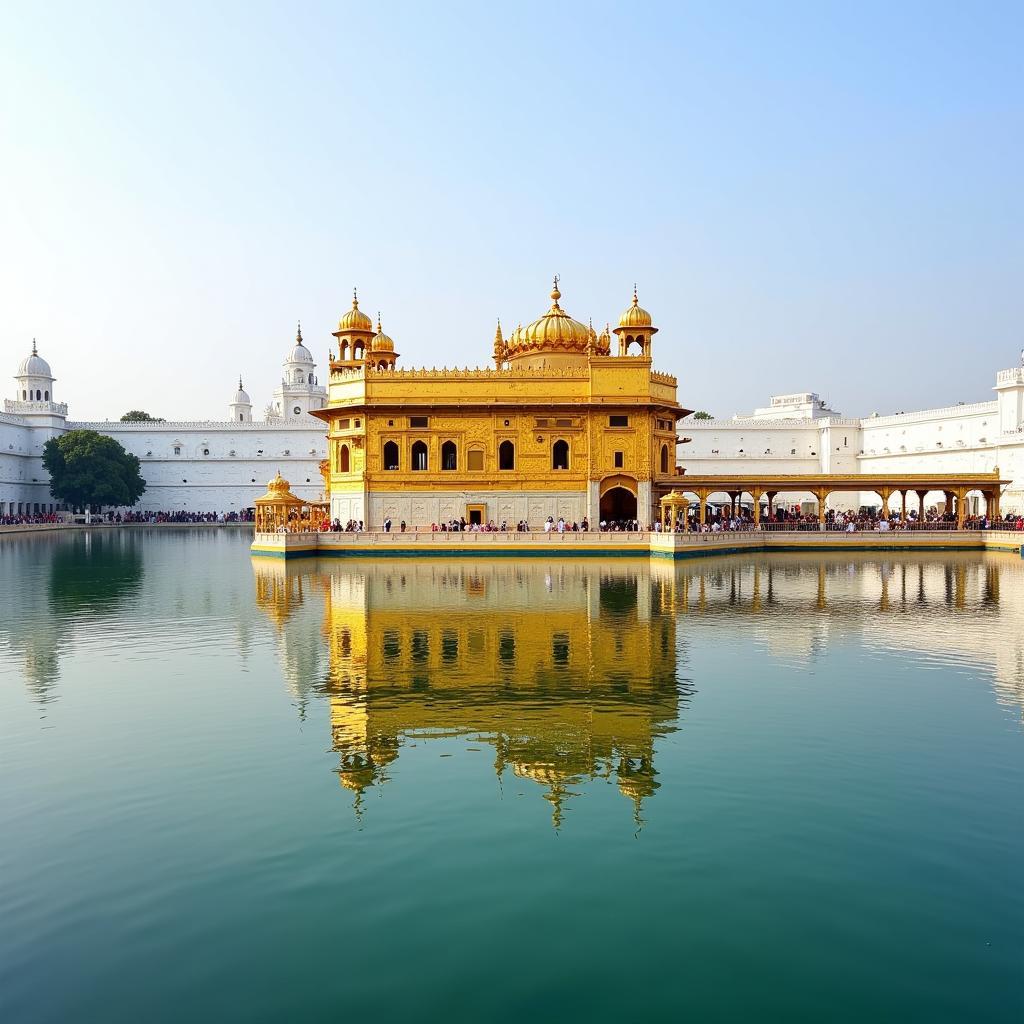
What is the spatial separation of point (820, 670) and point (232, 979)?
389 inches

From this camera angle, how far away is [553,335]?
40.7 meters

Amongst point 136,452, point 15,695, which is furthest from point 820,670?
point 136,452

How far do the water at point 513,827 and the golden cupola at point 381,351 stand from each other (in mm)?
30308

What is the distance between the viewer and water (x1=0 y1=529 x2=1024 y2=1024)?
5.12 metres

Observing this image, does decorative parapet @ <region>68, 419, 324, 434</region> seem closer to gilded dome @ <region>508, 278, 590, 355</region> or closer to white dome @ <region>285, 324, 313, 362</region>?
white dome @ <region>285, 324, 313, 362</region>

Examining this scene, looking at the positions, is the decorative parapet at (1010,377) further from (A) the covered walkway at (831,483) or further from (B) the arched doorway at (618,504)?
(B) the arched doorway at (618,504)

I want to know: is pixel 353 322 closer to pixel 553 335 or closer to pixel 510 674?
pixel 553 335

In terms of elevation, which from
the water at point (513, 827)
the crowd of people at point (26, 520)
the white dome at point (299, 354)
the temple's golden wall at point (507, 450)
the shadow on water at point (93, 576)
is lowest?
the water at point (513, 827)

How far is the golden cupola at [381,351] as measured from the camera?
4444 centimetres

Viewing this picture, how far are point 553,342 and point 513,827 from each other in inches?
1374

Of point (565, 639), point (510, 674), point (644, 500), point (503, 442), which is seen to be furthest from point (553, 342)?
point (510, 674)

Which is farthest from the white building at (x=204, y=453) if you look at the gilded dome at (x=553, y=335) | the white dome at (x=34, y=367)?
the gilded dome at (x=553, y=335)

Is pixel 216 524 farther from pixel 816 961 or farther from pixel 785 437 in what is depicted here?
pixel 816 961

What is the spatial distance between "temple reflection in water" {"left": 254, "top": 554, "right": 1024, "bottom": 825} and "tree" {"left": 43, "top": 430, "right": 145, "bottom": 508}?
44698mm
